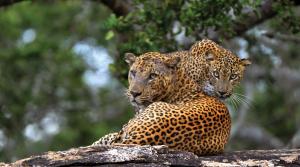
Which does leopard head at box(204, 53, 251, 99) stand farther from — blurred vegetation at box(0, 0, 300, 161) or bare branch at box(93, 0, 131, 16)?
bare branch at box(93, 0, 131, 16)

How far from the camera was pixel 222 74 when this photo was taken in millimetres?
12734

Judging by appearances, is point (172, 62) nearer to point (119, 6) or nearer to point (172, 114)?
point (172, 114)

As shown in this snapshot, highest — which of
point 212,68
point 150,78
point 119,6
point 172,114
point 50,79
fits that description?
point 119,6

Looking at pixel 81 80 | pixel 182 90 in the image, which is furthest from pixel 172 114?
pixel 81 80

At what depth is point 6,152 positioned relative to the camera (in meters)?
22.0

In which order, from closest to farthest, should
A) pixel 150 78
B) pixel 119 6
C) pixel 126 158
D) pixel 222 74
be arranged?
pixel 126 158 < pixel 150 78 < pixel 222 74 < pixel 119 6

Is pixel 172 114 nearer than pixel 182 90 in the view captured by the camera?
Yes

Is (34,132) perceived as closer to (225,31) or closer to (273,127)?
(273,127)

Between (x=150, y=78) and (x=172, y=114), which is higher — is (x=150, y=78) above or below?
above

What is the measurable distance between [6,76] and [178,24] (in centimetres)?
969

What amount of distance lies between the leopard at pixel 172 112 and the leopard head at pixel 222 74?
364mm

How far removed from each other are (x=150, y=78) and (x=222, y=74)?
1.19 meters

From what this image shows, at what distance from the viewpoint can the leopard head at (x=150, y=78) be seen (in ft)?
39.4

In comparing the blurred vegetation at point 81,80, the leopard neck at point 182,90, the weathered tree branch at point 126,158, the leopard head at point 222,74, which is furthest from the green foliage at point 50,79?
the weathered tree branch at point 126,158
